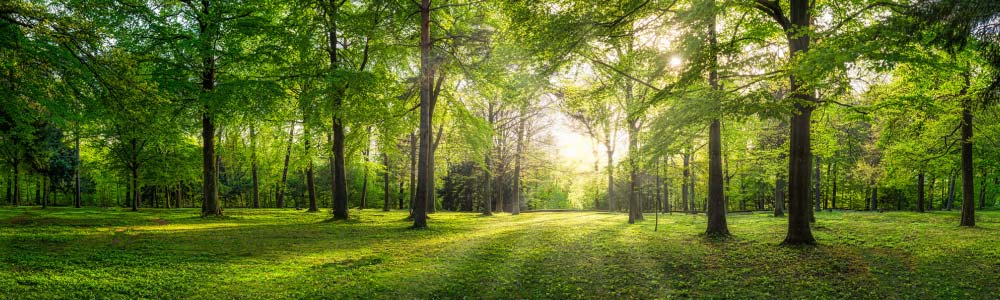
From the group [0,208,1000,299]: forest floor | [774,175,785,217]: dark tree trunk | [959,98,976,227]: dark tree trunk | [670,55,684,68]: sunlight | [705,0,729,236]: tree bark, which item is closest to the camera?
[0,208,1000,299]: forest floor

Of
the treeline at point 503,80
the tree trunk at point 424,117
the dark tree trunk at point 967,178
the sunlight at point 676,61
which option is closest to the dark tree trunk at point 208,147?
the treeline at point 503,80

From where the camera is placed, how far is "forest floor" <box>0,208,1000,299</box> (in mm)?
6191

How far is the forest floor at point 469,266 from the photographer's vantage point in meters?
6.19

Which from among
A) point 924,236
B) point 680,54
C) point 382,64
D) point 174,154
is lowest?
point 924,236

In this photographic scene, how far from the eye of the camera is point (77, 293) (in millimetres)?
5441

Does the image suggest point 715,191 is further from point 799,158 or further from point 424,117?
point 424,117

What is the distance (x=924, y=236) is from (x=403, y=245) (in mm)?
13927

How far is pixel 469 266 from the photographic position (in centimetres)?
820

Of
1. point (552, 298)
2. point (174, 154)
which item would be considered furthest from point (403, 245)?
point (174, 154)

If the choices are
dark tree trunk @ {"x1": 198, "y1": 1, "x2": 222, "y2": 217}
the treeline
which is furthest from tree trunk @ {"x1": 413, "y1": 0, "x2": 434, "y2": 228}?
dark tree trunk @ {"x1": 198, "y1": 1, "x2": 222, "y2": 217}

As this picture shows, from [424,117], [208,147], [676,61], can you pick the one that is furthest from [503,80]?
[208,147]

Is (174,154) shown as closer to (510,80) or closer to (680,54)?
(510,80)

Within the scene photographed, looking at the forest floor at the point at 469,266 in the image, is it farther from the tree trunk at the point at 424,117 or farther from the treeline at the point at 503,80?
the tree trunk at the point at 424,117

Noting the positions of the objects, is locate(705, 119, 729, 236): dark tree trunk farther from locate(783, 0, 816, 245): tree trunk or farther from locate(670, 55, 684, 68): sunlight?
locate(670, 55, 684, 68): sunlight
